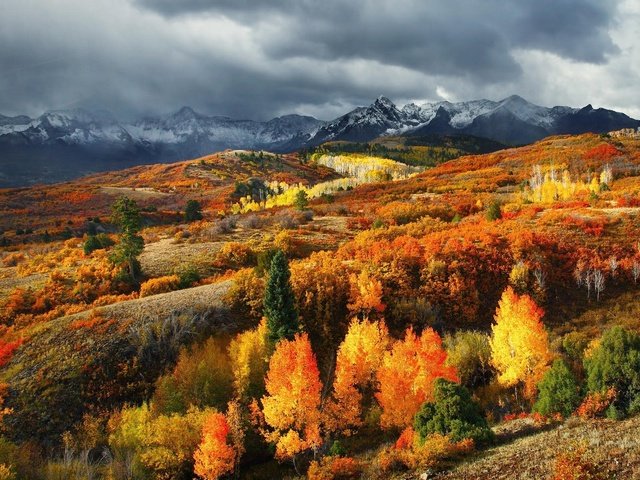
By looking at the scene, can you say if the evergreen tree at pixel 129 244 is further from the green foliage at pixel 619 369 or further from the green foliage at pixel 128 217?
the green foliage at pixel 619 369

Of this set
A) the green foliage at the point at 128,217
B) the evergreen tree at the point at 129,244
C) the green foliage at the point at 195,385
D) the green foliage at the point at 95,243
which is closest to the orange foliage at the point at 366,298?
the green foliage at the point at 195,385

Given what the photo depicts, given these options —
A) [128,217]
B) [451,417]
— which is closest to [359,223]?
[128,217]

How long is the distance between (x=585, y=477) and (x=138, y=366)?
32.4 m

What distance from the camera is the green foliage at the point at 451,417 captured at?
84.7 feet

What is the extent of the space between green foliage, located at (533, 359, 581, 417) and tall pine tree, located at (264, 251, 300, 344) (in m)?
19.5

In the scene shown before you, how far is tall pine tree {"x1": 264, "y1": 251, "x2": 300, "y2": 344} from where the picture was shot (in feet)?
129

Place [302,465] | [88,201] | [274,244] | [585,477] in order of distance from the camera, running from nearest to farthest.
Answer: [585,477]
[302,465]
[274,244]
[88,201]

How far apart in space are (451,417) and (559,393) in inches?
262

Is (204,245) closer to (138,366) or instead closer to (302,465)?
(138,366)

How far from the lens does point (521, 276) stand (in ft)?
163

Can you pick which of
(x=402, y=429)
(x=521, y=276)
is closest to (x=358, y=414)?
(x=402, y=429)

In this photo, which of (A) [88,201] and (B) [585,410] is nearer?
(B) [585,410]

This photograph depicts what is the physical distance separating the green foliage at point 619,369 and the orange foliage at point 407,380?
9527 millimetres

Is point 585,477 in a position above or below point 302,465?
above
